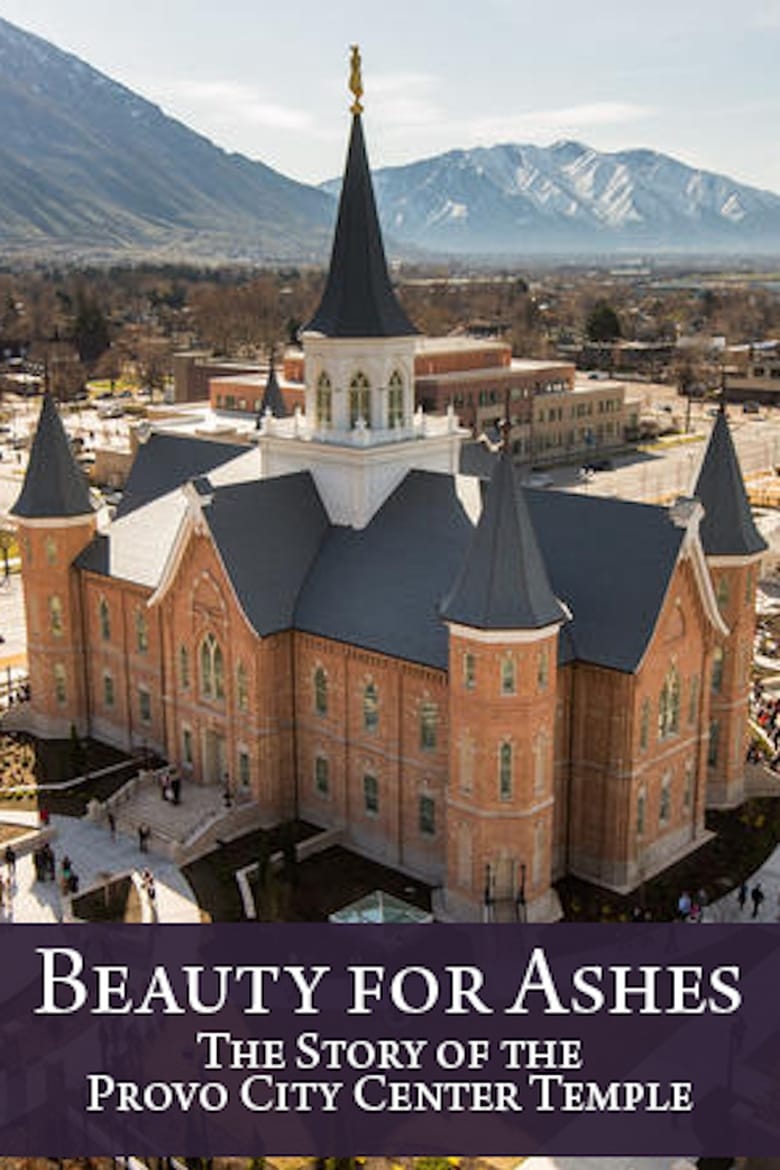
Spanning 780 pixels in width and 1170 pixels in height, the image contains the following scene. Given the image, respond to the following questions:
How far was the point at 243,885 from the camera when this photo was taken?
40.6 meters

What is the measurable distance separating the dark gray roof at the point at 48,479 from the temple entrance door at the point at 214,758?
42.0 ft

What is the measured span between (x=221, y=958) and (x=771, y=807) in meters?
22.9

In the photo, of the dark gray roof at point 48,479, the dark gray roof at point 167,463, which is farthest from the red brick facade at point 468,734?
the dark gray roof at point 167,463

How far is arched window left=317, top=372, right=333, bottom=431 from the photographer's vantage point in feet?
155

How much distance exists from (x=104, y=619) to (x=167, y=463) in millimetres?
9756

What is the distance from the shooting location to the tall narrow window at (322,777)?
146 feet

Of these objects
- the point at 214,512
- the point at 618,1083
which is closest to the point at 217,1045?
the point at 618,1083

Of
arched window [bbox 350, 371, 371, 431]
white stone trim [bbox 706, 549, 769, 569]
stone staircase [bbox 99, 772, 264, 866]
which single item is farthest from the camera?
arched window [bbox 350, 371, 371, 431]

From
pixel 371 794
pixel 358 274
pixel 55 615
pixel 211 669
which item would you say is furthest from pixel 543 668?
pixel 55 615

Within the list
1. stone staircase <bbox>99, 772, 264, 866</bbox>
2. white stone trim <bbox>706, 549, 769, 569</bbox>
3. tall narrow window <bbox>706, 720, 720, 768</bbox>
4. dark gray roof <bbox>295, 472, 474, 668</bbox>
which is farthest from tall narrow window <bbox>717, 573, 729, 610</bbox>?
stone staircase <bbox>99, 772, 264, 866</bbox>

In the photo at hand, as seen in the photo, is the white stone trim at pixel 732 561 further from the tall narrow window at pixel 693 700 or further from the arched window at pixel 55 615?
the arched window at pixel 55 615

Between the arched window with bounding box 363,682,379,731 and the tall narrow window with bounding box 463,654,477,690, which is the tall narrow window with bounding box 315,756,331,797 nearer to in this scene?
the arched window with bounding box 363,682,379,731

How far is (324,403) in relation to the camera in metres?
47.7

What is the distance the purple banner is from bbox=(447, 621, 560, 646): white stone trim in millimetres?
9140
